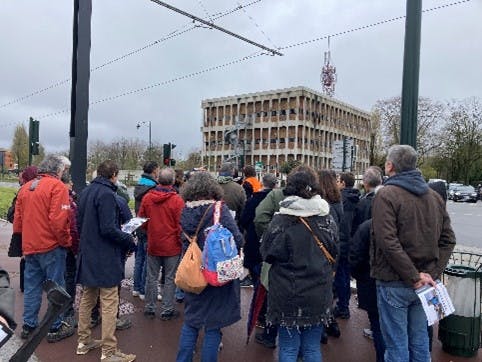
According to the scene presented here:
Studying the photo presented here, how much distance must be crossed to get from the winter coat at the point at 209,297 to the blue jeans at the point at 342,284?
81.3 inches

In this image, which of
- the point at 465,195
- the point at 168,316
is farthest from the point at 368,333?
the point at 465,195

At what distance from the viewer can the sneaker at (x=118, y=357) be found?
3.81 meters

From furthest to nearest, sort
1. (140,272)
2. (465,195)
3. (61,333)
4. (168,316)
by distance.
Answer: (465,195), (140,272), (168,316), (61,333)

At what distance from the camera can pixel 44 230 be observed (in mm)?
4086

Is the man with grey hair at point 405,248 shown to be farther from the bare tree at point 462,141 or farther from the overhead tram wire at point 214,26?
the bare tree at point 462,141

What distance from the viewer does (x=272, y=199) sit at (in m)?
4.13

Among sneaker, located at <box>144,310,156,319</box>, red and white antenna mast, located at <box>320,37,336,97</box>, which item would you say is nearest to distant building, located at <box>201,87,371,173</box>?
red and white antenna mast, located at <box>320,37,336,97</box>

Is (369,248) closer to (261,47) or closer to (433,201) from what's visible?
(433,201)

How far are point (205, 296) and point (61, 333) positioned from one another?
2.03 m

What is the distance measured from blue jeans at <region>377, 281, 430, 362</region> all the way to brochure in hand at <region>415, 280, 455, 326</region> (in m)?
0.10

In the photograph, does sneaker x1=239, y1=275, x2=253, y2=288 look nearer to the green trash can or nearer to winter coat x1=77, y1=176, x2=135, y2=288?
winter coat x1=77, y1=176, x2=135, y2=288

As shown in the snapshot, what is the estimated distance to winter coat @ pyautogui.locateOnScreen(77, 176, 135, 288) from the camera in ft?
12.7

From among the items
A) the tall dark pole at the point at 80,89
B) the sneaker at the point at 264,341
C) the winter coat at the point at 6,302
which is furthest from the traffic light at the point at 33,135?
the winter coat at the point at 6,302

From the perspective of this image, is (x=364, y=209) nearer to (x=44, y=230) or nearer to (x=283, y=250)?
(x=283, y=250)
